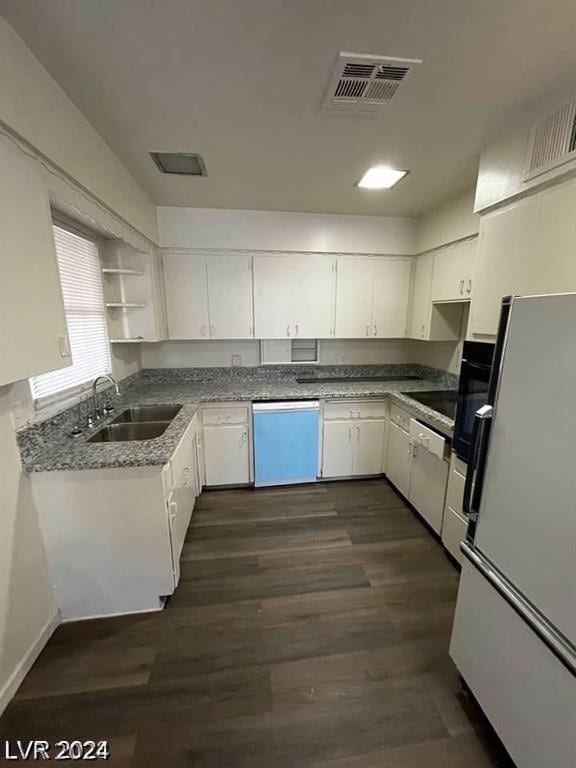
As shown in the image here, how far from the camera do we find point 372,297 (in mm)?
3256

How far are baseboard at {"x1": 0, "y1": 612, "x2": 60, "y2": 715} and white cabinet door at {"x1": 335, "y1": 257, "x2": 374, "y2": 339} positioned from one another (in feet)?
9.71

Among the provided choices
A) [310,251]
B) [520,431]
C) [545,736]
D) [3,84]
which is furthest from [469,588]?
[310,251]

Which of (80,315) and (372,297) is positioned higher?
(372,297)

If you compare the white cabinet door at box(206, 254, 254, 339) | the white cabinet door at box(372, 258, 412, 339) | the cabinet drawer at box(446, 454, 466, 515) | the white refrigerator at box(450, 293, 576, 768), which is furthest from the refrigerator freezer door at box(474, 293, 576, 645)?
the white cabinet door at box(206, 254, 254, 339)

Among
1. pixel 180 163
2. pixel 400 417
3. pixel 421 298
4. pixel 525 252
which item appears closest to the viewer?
pixel 525 252

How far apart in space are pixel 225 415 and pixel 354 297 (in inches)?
68.6

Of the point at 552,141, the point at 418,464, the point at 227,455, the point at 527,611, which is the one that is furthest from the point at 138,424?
the point at 552,141

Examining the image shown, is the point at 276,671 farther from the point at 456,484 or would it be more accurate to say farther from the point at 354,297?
the point at 354,297

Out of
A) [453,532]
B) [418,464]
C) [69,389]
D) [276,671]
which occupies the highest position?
[69,389]

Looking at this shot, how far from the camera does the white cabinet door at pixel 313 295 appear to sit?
10.2ft

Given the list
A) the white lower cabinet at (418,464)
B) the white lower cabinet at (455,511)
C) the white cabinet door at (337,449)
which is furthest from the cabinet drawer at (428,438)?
the white cabinet door at (337,449)

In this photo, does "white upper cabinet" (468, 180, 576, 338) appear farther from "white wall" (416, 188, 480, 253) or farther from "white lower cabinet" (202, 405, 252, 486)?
"white lower cabinet" (202, 405, 252, 486)

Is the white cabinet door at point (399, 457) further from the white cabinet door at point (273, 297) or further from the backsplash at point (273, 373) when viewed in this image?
the white cabinet door at point (273, 297)

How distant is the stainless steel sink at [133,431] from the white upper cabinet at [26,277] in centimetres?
89
